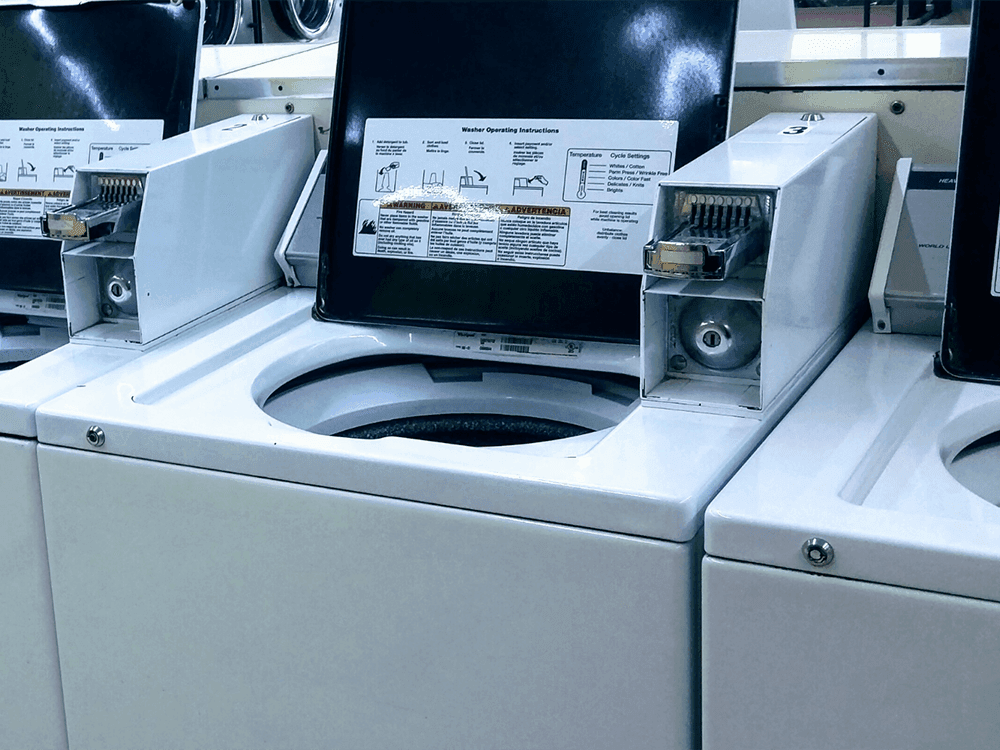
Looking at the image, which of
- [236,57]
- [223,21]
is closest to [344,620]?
[236,57]

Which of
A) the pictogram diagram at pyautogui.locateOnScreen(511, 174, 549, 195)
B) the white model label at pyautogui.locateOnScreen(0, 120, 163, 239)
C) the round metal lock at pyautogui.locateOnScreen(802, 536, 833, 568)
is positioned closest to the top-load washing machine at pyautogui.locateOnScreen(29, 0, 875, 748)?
the pictogram diagram at pyautogui.locateOnScreen(511, 174, 549, 195)

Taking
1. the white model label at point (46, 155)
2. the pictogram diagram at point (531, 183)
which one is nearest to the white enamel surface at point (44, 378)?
the white model label at point (46, 155)

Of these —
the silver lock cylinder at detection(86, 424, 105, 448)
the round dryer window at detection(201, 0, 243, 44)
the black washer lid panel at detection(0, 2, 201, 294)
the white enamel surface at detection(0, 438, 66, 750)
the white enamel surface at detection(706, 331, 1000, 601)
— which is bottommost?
the white enamel surface at detection(0, 438, 66, 750)

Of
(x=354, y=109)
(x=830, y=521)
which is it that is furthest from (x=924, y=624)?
(x=354, y=109)

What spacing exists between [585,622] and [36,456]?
0.71m

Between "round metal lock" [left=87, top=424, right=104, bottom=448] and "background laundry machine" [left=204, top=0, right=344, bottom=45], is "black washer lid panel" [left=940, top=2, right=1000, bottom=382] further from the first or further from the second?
"background laundry machine" [left=204, top=0, right=344, bottom=45]

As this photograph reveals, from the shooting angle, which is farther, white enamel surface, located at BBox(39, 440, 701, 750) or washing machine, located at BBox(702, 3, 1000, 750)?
white enamel surface, located at BBox(39, 440, 701, 750)

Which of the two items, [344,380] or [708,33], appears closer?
[708,33]

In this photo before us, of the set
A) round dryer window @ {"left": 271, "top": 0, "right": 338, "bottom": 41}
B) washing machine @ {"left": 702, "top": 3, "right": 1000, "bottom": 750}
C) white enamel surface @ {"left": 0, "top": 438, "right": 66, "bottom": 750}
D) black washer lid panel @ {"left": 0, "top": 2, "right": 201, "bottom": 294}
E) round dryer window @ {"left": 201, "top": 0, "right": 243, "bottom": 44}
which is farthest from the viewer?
round dryer window @ {"left": 271, "top": 0, "right": 338, "bottom": 41}

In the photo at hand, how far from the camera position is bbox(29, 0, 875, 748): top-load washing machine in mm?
1188

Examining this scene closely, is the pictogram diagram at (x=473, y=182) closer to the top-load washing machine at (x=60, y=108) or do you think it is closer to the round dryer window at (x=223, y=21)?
the top-load washing machine at (x=60, y=108)

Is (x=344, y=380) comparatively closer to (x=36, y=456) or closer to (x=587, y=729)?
(x=36, y=456)

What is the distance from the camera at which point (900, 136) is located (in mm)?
1633

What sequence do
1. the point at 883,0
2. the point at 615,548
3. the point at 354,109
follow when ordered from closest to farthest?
the point at 615,548
the point at 354,109
the point at 883,0
